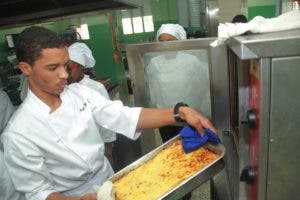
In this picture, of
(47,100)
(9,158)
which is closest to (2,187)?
(9,158)

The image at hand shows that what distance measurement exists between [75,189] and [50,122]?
0.36 meters

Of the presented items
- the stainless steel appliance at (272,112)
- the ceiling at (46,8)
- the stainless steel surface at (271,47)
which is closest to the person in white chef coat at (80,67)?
the ceiling at (46,8)

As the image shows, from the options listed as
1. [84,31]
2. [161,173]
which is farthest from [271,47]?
[84,31]

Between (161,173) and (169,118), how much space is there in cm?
28

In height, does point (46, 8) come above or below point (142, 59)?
above

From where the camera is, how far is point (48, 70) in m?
1.20

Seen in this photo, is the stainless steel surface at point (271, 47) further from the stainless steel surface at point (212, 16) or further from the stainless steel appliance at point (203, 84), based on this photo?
the stainless steel surface at point (212, 16)

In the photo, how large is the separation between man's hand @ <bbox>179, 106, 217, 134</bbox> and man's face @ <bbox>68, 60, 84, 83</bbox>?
1327mm

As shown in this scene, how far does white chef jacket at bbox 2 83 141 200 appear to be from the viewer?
3.93 ft

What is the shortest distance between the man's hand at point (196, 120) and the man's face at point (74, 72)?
1.33 m

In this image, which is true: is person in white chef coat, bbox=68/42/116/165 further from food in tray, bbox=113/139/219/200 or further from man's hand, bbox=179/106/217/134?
man's hand, bbox=179/106/217/134

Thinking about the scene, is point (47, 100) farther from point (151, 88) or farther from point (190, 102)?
point (190, 102)

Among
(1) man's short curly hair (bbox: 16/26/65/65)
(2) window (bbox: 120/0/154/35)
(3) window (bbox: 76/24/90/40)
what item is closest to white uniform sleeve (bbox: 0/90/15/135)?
(1) man's short curly hair (bbox: 16/26/65/65)

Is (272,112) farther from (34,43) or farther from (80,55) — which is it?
(80,55)
